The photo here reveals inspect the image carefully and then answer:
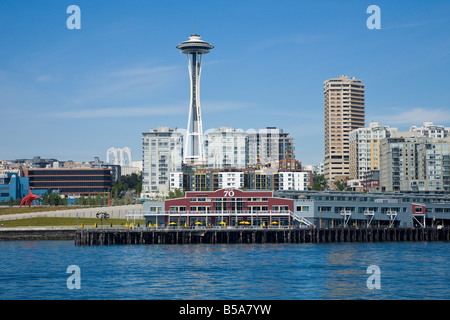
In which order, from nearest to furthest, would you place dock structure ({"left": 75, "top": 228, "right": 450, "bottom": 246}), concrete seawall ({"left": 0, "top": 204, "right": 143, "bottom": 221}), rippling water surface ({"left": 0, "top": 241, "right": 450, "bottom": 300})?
rippling water surface ({"left": 0, "top": 241, "right": 450, "bottom": 300}) < dock structure ({"left": 75, "top": 228, "right": 450, "bottom": 246}) < concrete seawall ({"left": 0, "top": 204, "right": 143, "bottom": 221})

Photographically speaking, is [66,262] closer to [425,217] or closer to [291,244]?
[291,244]

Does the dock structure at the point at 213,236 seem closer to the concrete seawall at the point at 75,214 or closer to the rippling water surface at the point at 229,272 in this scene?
the rippling water surface at the point at 229,272

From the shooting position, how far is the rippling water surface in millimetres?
61344

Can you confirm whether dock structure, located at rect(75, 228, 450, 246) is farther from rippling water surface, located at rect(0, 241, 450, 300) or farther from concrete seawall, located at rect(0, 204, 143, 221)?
concrete seawall, located at rect(0, 204, 143, 221)

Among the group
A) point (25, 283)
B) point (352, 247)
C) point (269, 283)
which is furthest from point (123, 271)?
point (352, 247)

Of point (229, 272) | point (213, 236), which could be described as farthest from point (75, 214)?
point (229, 272)

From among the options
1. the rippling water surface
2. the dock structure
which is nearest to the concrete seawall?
the dock structure

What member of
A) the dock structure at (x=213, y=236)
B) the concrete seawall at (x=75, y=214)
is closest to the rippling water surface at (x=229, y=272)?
the dock structure at (x=213, y=236)

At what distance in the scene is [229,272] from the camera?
245 feet

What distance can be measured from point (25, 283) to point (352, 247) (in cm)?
5831

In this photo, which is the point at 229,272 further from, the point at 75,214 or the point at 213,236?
the point at 75,214

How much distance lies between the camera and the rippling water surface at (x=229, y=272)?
2415 inches

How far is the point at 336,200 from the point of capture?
468ft

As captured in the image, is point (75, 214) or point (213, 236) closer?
point (213, 236)
